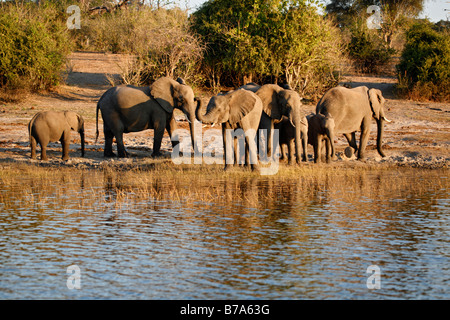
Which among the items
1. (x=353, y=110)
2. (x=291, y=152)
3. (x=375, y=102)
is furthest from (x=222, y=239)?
(x=375, y=102)

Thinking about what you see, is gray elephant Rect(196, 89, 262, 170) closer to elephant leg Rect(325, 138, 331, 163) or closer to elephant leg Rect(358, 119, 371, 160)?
elephant leg Rect(325, 138, 331, 163)

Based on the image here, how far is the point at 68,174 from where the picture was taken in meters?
14.6

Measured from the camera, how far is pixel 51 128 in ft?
50.5

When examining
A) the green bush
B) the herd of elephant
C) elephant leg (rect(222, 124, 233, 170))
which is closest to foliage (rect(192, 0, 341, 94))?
the green bush

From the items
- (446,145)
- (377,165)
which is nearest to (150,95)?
(377,165)

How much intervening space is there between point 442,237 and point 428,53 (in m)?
19.3

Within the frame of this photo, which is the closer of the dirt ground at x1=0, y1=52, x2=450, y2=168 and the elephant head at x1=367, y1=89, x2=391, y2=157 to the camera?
the dirt ground at x1=0, y1=52, x2=450, y2=168

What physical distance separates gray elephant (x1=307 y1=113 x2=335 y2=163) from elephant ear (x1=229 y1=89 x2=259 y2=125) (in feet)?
6.52

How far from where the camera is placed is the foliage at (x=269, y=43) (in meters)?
24.5

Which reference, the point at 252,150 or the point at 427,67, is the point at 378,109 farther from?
the point at 427,67

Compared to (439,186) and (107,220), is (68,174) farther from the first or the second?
(439,186)

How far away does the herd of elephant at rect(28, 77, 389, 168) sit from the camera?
15.1m

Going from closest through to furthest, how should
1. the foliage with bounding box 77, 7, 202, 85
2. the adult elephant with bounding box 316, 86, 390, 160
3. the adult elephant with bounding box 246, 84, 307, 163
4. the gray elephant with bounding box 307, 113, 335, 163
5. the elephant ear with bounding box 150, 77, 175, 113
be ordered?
the adult elephant with bounding box 246, 84, 307, 163, the gray elephant with bounding box 307, 113, 335, 163, the elephant ear with bounding box 150, 77, 175, 113, the adult elephant with bounding box 316, 86, 390, 160, the foliage with bounding box 77, 7, 202, 85

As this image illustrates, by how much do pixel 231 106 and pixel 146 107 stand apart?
2.62 metres
